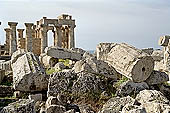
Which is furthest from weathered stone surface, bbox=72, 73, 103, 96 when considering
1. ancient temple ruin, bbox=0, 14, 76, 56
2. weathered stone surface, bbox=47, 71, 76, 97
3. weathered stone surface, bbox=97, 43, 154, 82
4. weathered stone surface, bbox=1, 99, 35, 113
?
ancient temple ruin, bbox=0, 14, 76, 56

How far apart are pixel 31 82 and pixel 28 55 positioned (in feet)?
8.78

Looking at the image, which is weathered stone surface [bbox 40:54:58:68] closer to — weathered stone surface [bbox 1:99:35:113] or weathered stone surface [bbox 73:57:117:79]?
weathered stone surface [bbox 73:57:117:79]

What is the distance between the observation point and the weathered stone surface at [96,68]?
36.4 feet

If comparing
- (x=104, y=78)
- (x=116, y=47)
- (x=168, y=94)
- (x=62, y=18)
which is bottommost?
(x=168, y=94)

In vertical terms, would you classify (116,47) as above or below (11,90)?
above

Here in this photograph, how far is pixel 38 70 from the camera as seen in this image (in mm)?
11227

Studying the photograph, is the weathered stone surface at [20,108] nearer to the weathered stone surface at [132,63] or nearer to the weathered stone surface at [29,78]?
the weathered stone surface at [29,78]

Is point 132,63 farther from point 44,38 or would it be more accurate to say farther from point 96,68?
point 44,38

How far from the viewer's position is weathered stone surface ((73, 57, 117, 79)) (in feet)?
36.4

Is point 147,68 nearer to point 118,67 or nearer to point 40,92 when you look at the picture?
point 118,67

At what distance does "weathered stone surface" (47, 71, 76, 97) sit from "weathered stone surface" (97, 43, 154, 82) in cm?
191

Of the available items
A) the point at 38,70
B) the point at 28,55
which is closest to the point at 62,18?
the point at 28,55

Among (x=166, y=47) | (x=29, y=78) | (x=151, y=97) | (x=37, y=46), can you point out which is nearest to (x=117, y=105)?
(x=151, y=97)

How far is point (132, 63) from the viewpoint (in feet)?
35.5
